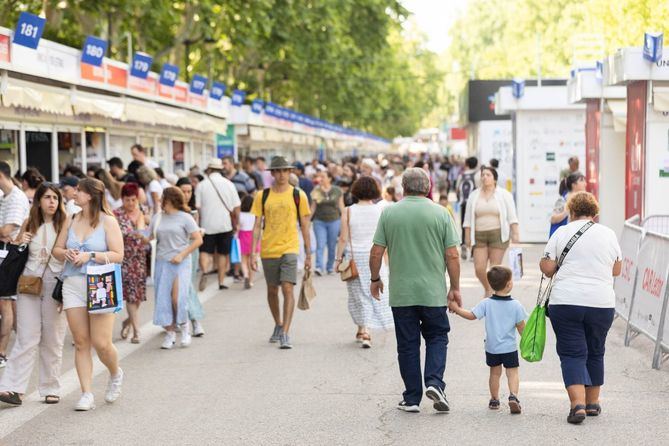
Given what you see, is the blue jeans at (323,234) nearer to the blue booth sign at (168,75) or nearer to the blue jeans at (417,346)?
the blue booth sign at (168,75)

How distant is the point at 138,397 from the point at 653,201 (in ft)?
27.1

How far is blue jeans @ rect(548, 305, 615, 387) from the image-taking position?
7.59m

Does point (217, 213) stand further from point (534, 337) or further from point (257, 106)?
point (257, 106)

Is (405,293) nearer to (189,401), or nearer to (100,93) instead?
(189,401)

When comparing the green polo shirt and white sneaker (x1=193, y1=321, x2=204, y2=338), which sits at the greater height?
the green polo shirt

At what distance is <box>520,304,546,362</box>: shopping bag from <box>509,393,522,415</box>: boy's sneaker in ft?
0.93

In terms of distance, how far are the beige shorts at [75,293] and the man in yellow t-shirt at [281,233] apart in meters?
3.05

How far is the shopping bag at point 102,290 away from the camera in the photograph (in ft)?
26.7

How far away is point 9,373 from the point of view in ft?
27.8

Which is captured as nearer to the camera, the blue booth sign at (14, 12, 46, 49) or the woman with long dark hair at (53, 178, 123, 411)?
the woman with long dark hair at (53, 178, 123, 411)

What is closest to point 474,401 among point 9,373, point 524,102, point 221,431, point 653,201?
point 221,431

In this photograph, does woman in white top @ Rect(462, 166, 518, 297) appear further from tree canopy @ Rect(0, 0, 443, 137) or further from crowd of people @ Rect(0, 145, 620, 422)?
tree canopy @ Rect(0, 0, 443, 137)

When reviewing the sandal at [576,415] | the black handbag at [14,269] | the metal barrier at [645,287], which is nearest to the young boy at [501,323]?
the sandal at [576,415]

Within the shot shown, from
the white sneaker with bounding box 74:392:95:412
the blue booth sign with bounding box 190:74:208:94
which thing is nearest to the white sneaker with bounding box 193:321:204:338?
the white sneaker with bounding box 74:392:95:412
